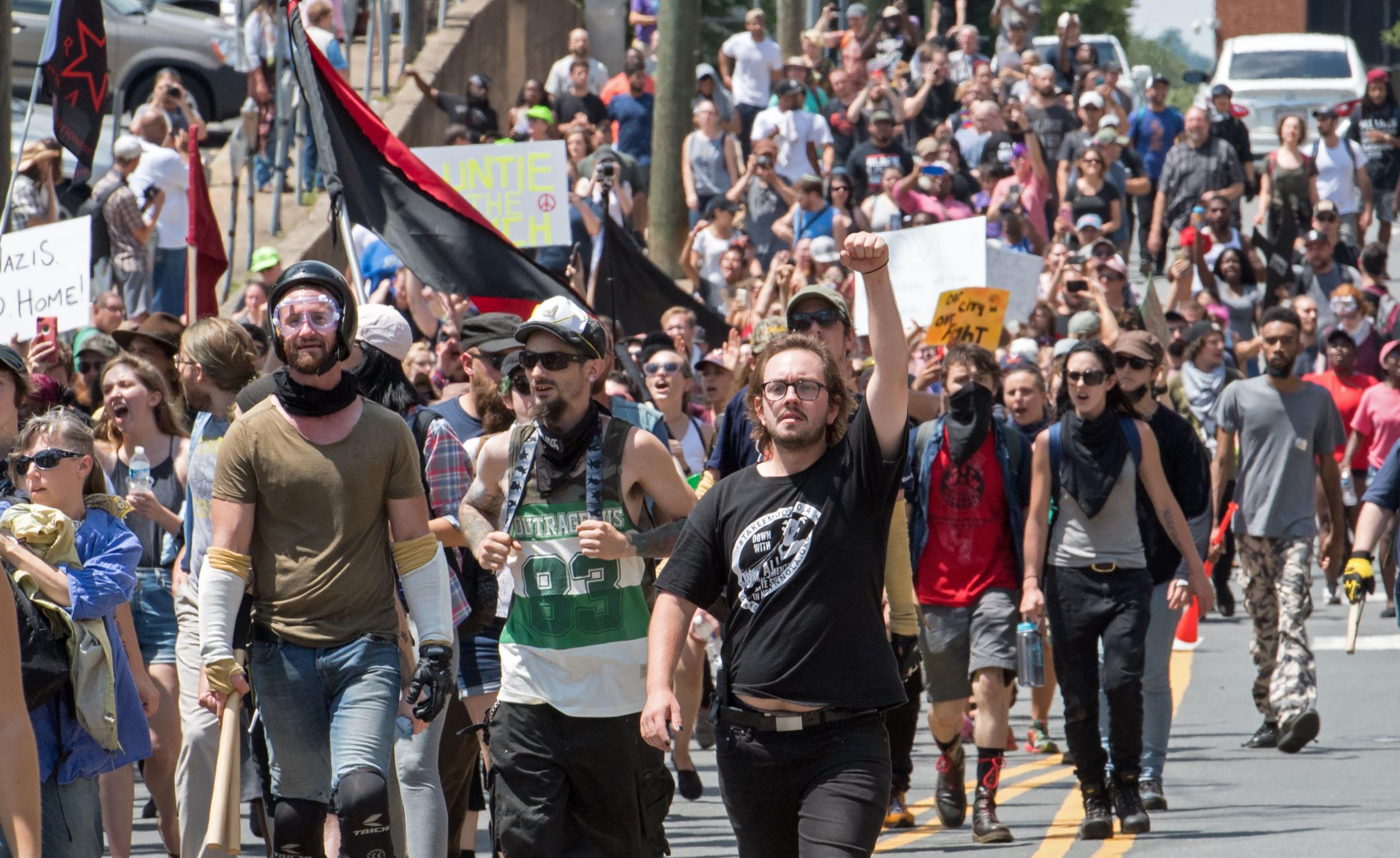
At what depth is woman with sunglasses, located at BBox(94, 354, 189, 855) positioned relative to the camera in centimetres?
813

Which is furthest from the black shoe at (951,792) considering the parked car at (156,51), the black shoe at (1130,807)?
the parked car at (156,51)

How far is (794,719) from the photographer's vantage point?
5.56 meters

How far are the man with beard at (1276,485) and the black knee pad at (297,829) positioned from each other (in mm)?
6458

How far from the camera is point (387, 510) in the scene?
20.3 ft

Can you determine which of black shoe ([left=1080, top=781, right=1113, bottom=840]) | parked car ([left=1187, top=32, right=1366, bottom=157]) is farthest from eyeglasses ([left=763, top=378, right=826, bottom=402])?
parked car ([left=1187, top=32, right=1366, bottom=157])

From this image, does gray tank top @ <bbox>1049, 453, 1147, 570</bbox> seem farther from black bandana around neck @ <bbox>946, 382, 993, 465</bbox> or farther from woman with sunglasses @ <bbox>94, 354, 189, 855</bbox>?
woman with sunglasses @ <bbox>94, 354, 189, 855</bbox>

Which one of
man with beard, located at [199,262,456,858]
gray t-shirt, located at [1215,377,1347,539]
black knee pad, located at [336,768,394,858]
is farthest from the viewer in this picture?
gray t-shirt, located at [1215,377,1347,539]

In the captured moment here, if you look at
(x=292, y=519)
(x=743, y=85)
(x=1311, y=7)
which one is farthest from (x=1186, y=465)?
(x=1311, y=7)

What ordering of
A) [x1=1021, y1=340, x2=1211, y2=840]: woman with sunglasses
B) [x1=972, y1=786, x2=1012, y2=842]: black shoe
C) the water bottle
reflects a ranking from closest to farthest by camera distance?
[x1=972, y1=786, x2=1012, y2=842]: black shoe < the water bottle < [x1=1021, y1=340, x2=1211, y2=840]: woman with sunglasses

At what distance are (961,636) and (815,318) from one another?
2257 millimetres

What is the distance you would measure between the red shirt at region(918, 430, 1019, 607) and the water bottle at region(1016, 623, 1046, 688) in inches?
8.8

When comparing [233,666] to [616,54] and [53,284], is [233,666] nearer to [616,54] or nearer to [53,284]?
[53,284]

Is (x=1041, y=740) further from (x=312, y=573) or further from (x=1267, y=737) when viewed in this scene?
(x=312, y=573)

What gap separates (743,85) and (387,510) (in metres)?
19.1
